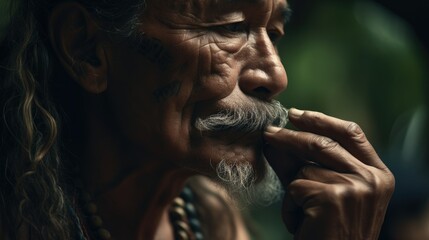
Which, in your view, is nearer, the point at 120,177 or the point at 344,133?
the point at 344,133

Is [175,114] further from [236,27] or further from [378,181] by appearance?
[378,181]

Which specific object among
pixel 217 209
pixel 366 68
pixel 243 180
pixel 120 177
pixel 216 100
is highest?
pixel 216 100

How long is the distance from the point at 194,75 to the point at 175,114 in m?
0.12

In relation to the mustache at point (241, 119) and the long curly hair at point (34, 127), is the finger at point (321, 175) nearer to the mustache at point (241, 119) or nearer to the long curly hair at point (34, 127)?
the mustache at point (241, 119)

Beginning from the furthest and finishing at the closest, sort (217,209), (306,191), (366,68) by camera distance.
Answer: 1. (366,68)
2. (217,209)
3. (306,191)

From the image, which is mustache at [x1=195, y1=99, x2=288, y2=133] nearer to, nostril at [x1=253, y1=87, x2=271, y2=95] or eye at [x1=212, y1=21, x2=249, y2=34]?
nostril at [x1=253, y1=87, x2=271, y2=95]

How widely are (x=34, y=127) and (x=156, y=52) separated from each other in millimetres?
417

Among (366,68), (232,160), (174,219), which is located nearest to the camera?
(232,160)

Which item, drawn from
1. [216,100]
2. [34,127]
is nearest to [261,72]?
[216,100]

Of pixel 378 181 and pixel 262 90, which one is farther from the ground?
pixel 262 90

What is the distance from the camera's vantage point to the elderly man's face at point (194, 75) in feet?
8.87

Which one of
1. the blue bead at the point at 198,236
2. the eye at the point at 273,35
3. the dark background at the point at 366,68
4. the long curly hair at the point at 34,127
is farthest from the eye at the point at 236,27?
the dark background at the point at 366,68

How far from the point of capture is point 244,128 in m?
2.71

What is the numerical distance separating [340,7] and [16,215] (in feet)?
10.8
